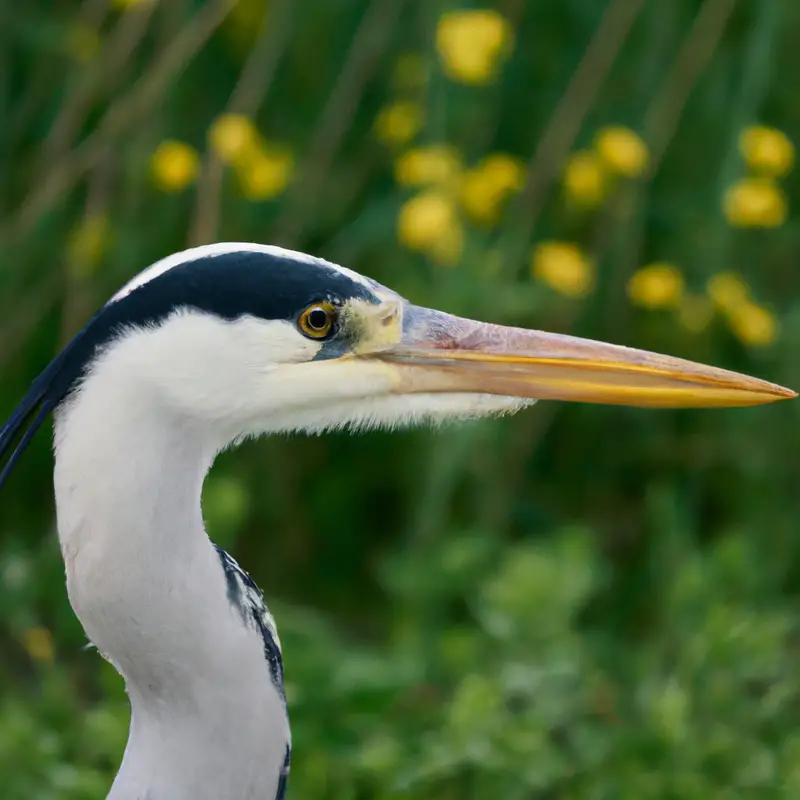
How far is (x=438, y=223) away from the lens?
2.01 m

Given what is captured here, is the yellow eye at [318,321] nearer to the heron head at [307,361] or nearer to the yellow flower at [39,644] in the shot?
the heron head at [307,361]

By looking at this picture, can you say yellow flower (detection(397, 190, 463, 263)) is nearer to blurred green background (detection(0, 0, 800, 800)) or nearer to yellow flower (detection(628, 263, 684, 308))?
blurred green background (detection(0, 0, 800, 800))

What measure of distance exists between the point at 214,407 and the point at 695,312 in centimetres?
136

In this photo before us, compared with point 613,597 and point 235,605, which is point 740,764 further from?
point 235,605

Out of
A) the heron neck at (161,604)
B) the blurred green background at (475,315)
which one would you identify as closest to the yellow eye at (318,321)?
the heron neck at (161,604)

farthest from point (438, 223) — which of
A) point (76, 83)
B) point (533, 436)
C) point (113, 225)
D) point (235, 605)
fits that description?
point (235, 605)

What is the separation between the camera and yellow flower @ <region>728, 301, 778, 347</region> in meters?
2.17

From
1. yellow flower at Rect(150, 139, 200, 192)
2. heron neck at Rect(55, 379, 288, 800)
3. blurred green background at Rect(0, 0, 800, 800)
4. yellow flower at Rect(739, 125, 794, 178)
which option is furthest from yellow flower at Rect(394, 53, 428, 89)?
heron neck at Rect(55, 379, 288, 800)

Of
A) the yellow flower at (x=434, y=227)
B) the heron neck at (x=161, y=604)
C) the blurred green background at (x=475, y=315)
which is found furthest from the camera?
the yellow flower at (x=434, y=227)

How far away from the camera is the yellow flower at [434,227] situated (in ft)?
6.63

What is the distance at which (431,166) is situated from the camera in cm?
209

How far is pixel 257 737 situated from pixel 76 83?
1564 mm

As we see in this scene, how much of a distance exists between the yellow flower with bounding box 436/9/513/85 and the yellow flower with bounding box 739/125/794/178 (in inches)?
17.6

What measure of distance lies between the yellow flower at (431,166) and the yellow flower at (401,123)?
0.32 feet
